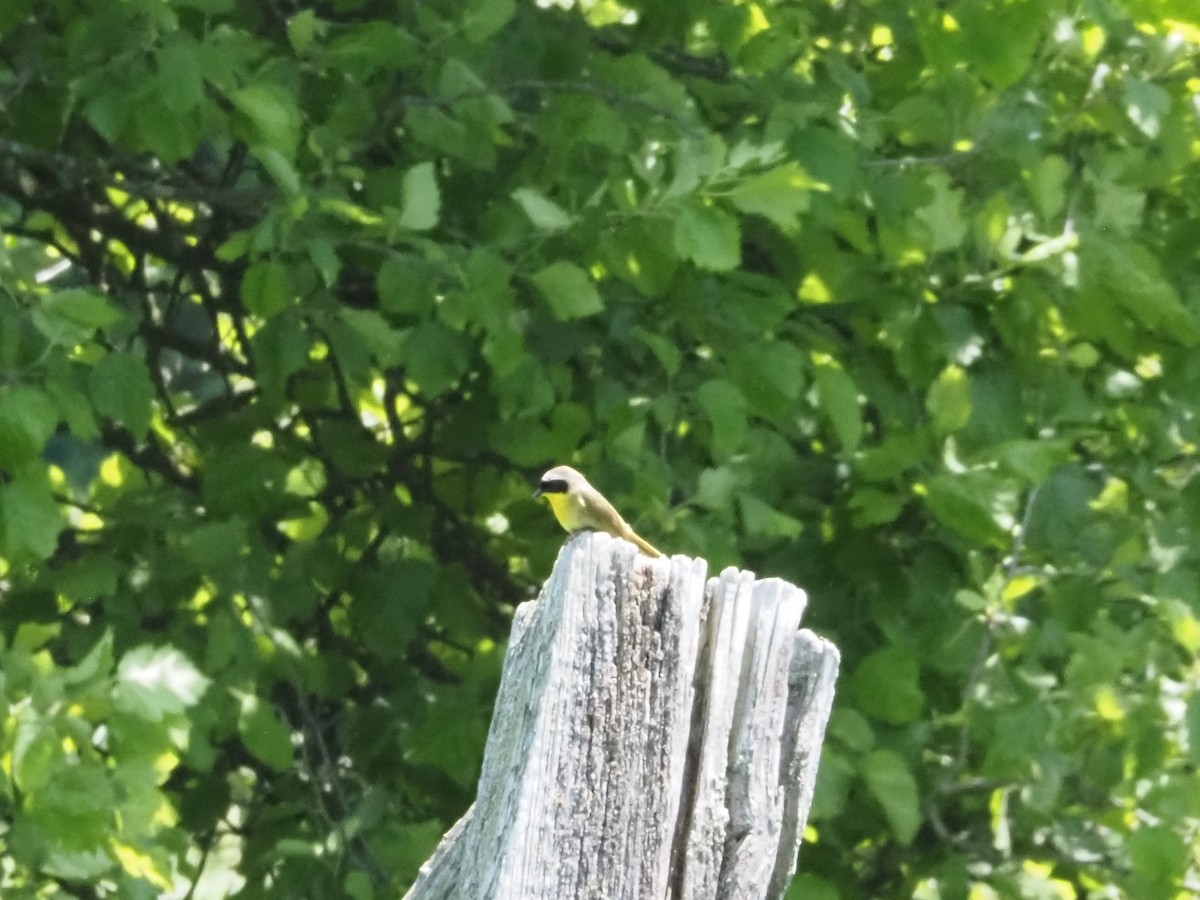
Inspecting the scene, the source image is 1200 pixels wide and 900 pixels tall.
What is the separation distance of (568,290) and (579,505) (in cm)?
49

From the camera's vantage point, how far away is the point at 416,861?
3631mm

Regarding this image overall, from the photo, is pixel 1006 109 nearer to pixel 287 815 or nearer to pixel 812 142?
pixel 812 142

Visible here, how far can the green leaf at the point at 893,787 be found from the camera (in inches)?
149

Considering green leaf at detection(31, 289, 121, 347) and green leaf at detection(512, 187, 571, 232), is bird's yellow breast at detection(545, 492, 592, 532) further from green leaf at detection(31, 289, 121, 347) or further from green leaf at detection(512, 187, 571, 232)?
green leaf at detection(31, 289, 121, 347)

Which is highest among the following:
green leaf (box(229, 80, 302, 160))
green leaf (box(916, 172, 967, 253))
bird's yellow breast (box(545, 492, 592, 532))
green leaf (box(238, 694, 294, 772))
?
green leaf (box(229, 80, 302, 160))

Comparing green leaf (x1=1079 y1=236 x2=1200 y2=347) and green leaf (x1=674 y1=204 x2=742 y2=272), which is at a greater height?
green leaf (x1=674 y1=204 x2=742 y2=272)

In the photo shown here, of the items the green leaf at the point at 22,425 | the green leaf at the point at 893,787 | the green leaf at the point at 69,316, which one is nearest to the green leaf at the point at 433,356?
the green leaf at the point at 69,316

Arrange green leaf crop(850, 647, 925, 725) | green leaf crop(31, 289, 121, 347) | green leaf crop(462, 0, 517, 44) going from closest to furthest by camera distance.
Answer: green leaf crop(31, 289, 121, 347)
green leaf crop(462, 0, 517, 44)
green leaf crop(850, 647, 925, 725)

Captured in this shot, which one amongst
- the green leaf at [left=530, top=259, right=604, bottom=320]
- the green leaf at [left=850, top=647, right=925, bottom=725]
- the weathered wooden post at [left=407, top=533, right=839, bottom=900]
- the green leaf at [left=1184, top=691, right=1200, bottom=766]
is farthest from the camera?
the green leaf at [left=850, top=647, right=925, bottom=725]

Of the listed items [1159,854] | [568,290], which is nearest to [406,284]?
[568,290]

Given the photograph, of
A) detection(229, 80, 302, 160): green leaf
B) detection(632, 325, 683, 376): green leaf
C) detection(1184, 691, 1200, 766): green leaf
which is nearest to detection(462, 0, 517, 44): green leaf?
detection(229, 80, 302, 160): green leaf

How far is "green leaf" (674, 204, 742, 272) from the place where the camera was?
3.27m

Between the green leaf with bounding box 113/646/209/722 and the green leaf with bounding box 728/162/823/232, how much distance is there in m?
1.50

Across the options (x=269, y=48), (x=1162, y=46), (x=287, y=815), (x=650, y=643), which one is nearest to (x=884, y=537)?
(x=1162, y=46)
